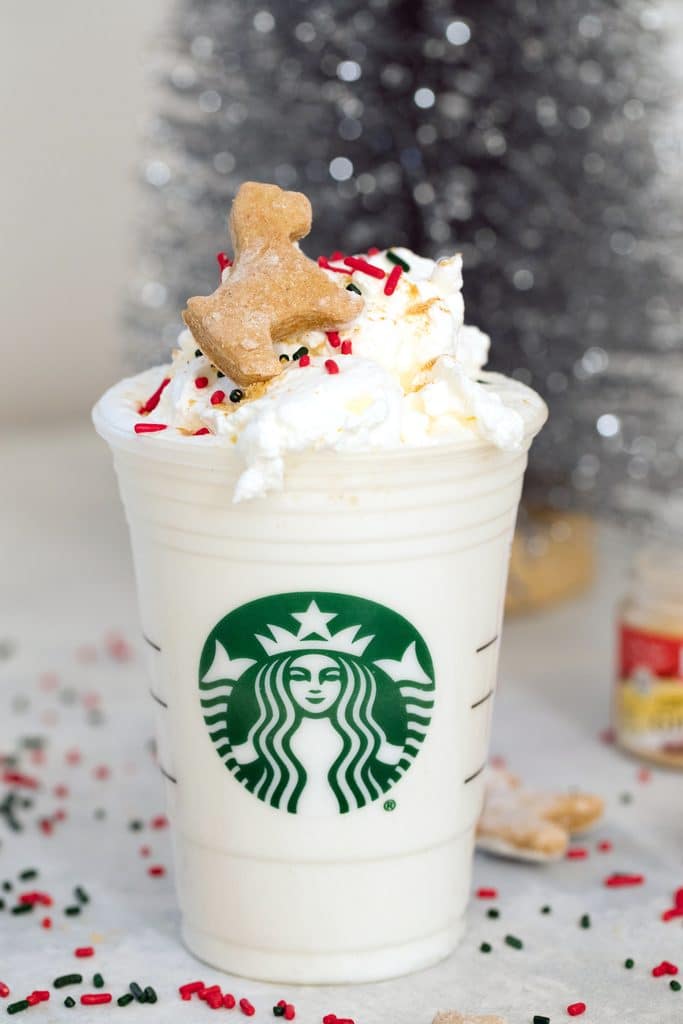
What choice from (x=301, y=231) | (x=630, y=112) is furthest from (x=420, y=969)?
(x=630, y=112)

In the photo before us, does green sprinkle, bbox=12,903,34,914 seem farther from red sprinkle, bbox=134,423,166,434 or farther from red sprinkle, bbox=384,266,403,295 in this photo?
red sprinkle, bbox=384,266,403,295

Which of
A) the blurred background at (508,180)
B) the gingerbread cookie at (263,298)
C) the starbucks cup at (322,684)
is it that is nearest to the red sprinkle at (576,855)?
the starbucks cup at (322,684)

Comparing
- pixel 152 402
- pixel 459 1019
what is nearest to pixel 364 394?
pixel 152 402

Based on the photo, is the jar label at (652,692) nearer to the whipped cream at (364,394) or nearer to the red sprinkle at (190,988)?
the whipped cream at (364,394)

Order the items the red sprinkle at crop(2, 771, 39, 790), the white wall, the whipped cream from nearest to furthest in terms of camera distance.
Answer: the whipped cream < the red sprinkle at crop(2, 771, 39, 790) < the white wall

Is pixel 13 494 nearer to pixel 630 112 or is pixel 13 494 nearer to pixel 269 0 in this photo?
pixel 269 0

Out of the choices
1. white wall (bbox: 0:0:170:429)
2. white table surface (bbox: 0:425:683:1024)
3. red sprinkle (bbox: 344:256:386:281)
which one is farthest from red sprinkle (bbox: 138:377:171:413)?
white wall (bbox: 0:0:170:429)
